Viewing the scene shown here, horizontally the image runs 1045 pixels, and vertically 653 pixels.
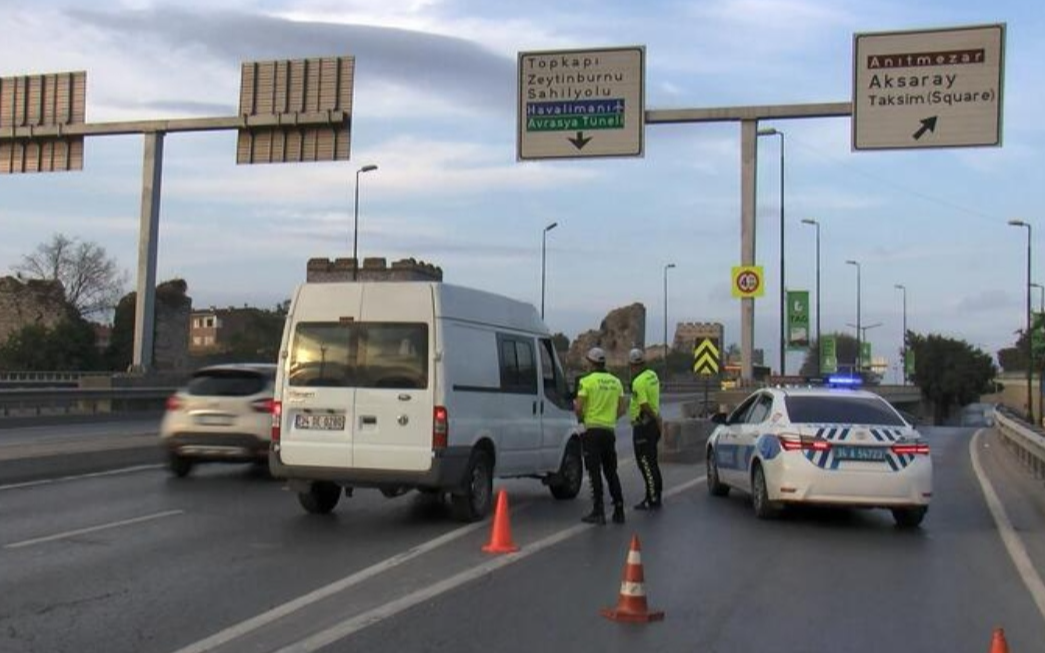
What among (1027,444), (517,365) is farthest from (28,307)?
(517,365)

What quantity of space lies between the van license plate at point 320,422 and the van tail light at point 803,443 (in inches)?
185

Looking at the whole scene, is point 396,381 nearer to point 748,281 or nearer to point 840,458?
point 840,458

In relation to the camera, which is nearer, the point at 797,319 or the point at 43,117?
the point at 43,117

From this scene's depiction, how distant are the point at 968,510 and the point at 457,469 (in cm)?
699

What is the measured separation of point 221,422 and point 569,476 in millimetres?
4947

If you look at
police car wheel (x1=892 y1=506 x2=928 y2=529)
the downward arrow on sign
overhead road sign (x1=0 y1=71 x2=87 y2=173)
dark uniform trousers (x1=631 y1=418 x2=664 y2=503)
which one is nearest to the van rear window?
dark uniform trousers (x1=631 y1=418 x2=664 y2=503)

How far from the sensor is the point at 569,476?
1380cm

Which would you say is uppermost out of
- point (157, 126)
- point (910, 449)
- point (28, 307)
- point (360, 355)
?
point (157, 126)

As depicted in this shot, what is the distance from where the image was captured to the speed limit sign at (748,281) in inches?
898

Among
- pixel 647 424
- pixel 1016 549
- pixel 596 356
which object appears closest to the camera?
pixel 1016 549

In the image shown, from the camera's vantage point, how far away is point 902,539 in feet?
35.4

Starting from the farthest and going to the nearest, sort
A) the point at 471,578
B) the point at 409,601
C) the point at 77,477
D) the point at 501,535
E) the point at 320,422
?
1. the point at 77,477
2. the point at 320,422
3. the point at 501,535
4. the point at 471,578
5. the point at 409,601

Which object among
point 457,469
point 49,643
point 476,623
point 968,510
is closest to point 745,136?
point 968,510

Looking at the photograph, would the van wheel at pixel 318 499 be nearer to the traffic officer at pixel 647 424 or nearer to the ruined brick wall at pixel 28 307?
the traffic officer at pixel 647 424
